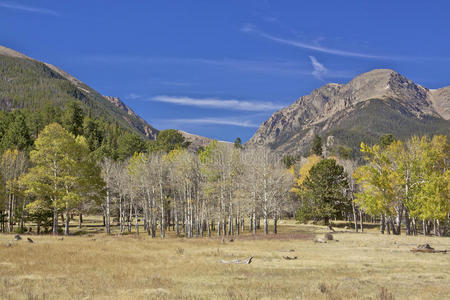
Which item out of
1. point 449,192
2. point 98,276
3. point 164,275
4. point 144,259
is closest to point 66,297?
point 98,276

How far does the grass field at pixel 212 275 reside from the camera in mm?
15117

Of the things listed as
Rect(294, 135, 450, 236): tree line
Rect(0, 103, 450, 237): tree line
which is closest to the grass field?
Rect(0, 103, 450, 237): tree line

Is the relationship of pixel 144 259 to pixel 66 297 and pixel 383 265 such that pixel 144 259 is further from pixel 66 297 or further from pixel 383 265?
pixel 383 265

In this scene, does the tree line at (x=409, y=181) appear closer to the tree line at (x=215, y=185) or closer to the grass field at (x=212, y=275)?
the tree line at (x=215, y=185)

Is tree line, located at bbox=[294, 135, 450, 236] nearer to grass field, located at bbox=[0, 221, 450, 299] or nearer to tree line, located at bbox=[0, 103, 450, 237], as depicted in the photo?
tree line, located at bbox=[0, 103, 450, 237]

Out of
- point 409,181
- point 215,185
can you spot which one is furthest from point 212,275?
point 409,181

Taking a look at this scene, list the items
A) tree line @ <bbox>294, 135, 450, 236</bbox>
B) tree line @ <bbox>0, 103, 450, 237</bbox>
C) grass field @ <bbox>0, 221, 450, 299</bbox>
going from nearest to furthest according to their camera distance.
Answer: grass field @ <bbox>0, 221, 450, 299</bbox> → tree line @ <bbox>0, 103, 450, 237</bbox> → tree line @ <bbox>294, 135, 450, 236</bbox>

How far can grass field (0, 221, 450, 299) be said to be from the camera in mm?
15117

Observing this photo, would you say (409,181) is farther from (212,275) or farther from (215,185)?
(212,275)

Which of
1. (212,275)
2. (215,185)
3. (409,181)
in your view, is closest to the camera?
(212,275)

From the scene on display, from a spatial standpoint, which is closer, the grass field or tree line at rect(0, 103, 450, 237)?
the grass field

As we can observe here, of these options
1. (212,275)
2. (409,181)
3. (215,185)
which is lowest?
(212,275)

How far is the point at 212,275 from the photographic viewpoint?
20281 millimetres

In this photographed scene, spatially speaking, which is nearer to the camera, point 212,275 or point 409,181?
point 212,275
